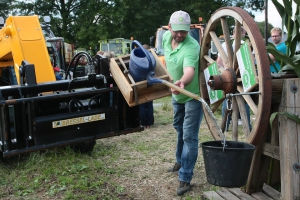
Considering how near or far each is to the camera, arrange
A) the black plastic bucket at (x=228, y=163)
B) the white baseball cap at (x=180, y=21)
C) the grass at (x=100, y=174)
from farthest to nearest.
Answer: the grass at (x=100, y=174) < the white baseball cap at (x=180, y=21) < the black plastic bucket at (x=228, y=163)

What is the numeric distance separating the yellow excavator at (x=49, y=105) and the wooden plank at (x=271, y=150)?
1561 mm

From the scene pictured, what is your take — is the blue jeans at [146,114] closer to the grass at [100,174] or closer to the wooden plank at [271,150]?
the grass at [100,174]

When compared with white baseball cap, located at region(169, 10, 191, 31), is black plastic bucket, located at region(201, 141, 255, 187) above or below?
below

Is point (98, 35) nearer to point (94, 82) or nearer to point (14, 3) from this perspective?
point (14, 3)

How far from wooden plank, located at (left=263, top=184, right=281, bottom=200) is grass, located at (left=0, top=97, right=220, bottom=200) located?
74cm

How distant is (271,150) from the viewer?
3.06 metres

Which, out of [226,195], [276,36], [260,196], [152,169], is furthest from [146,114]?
[260,196]

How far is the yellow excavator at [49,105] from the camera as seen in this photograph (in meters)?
3.67

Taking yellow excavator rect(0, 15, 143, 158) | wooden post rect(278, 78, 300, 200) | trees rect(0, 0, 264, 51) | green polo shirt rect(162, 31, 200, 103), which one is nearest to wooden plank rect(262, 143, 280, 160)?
wooden post rect(278, 78, 300, 200)

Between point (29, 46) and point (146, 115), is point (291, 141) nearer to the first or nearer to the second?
point (29, 46)

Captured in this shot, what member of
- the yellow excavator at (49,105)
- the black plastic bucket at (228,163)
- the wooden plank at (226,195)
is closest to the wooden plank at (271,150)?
the black plastic bucket at (228,163)

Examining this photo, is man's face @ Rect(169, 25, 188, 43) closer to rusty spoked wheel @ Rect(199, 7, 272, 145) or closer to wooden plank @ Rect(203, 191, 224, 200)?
rusty spoked wheel @ Rect(199, 7, 272, 145)

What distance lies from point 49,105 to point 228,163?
89.5 inches

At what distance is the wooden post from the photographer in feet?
9.22
